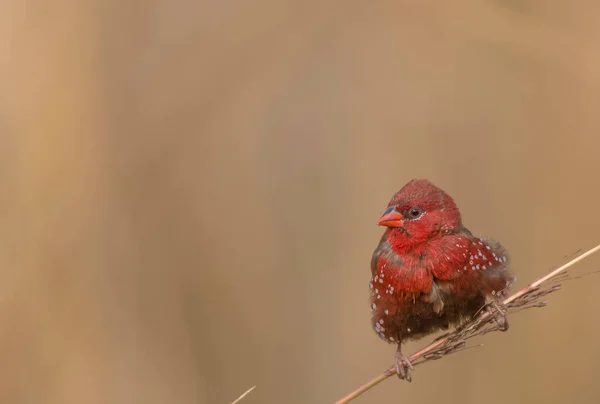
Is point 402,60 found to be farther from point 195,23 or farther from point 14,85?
point 14,85

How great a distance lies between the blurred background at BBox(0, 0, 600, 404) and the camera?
521cm

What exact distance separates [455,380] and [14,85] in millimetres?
3732

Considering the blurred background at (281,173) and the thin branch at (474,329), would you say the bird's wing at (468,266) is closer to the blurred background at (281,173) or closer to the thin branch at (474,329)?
the thin branch at (474,329)

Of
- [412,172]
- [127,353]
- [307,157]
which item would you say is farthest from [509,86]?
[127,353]

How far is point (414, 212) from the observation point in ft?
13.0

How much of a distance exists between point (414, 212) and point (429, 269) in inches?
12.5

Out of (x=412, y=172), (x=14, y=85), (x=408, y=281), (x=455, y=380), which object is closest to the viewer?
(x=408, y=281)

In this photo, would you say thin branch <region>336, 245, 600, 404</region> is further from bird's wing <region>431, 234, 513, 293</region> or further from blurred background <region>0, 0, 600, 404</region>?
blurred background <region>0, 0, 600, 404</region>

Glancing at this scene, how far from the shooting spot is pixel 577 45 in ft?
17.9

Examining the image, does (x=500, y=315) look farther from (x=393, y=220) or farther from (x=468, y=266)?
(x=393, y=220)

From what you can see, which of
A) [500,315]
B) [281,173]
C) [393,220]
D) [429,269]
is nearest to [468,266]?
[429,269]

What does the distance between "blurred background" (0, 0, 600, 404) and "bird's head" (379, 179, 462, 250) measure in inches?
71.2

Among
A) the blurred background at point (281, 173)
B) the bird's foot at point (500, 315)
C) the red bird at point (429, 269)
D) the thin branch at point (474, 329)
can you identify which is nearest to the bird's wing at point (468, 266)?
the red bird at point (429, 269)

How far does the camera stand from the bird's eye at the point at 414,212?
3965 mm
